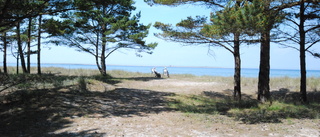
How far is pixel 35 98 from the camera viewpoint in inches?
265

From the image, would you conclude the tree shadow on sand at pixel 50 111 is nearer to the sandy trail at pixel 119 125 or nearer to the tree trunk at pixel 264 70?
the sandy trail at pixel 119 125

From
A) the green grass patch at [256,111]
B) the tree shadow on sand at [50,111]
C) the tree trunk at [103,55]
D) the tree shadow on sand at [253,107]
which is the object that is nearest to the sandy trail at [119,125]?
the tree shadow on sand at [50,111]

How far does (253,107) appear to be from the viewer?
26.5 feet

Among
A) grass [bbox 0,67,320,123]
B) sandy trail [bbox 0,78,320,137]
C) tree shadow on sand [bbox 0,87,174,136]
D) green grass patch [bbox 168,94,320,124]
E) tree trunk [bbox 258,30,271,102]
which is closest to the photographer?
sandy trail [bbox 0,78,320,137]

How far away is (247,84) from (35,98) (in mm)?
13074

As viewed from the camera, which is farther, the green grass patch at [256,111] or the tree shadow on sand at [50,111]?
the green grass patch at [256,111]

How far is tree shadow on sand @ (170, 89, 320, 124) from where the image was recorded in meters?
6.27

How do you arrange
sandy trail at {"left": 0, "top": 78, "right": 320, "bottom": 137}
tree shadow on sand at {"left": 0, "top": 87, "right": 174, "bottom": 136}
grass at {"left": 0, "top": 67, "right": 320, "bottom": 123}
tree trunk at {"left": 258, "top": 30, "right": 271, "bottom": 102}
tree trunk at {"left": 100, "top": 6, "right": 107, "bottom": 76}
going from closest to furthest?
sandy trail at {"left": 0, "top": 78, "right": 320, "bottom": 137}, tree shadow on sand at {"left": 0, "top": 87, "right": 174, "bottom": 136}, grass at {"left": 0, "top": 67, "right": 320, "bottom": 123}, tree trunk at {"left": 258, "top": 30, "right": 271, "bottom": 102}, tree trunk at {"left": 100, "top": 6, "right": 107, "bottom": 76}

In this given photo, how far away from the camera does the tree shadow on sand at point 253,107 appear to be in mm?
6270

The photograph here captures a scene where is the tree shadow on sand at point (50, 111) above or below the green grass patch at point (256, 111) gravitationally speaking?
above

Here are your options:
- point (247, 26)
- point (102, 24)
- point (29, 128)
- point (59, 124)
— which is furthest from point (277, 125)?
point (102, 24)

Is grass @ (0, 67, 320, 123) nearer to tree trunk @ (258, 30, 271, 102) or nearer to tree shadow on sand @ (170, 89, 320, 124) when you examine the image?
tree shadow on sand @ (170, 89, 320, 124)

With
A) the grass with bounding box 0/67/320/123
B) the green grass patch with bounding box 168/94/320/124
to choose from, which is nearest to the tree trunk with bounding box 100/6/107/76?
the grass with bounding box 0/67/320/123

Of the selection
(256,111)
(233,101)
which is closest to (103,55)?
(233,101)
